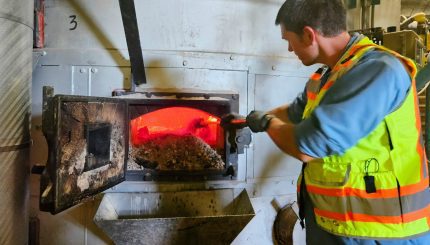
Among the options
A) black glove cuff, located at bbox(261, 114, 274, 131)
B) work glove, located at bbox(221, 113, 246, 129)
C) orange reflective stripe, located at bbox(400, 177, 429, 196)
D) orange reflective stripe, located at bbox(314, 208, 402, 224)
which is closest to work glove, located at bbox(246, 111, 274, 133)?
black glove cuff, located at bbox(261, 114, 274, 131)

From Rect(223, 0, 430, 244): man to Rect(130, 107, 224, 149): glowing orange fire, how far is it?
2.35ft

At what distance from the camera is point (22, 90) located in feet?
4.99

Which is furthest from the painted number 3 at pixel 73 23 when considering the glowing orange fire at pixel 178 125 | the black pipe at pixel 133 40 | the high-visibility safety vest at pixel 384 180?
the high-visibility safety vest at pixel 384 180

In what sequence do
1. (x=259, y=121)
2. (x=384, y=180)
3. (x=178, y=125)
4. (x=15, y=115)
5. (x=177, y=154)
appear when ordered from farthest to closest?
(x=178, y=125), (x=177, y=154), (x=15, y=115), (x=259, y=121), (x=384, y=180)

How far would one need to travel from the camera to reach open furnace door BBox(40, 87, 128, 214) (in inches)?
48.1

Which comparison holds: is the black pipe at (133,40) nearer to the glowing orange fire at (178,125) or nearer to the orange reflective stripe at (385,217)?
the glowing orange fire at (178,125)

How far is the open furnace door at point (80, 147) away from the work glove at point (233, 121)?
1.68 ft

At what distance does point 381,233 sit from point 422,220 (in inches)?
6.2

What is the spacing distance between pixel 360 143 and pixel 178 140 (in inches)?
41.6

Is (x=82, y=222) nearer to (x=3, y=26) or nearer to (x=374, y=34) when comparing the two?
(x=3, y=26)

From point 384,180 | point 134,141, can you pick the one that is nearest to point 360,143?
point 384,180

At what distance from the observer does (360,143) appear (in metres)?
1.11

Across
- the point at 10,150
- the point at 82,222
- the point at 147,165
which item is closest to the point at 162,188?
the point at 147,165

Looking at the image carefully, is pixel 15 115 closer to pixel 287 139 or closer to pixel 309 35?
pixel 287 139
